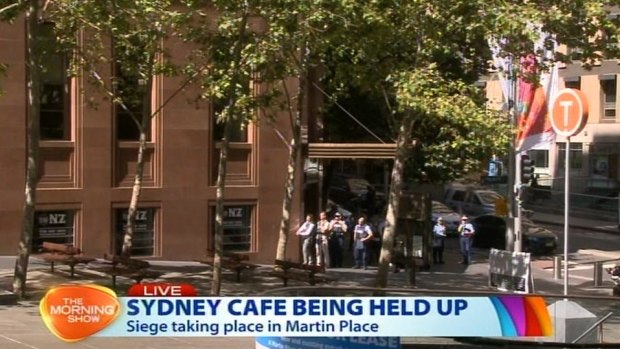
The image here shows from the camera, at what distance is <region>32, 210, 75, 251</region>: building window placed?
858 inches

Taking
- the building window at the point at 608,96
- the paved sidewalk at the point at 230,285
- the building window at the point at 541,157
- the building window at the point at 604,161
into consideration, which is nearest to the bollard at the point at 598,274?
the paved sidewalk at the point at 230,285

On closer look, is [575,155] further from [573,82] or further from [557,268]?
[557,268]

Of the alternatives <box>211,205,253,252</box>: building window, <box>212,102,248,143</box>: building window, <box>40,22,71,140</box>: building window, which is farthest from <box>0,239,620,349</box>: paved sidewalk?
<box>212,102,248,143</box>: building window

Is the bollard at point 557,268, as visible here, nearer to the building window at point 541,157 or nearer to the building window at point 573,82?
the building window at point 573,82

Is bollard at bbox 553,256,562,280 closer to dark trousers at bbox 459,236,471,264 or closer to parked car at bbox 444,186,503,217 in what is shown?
dark trousers at bbox 459,236,471,264

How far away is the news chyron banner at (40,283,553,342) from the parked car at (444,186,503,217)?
3457 cm

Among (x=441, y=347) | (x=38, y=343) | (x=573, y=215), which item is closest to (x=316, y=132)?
(x=38, y=343)

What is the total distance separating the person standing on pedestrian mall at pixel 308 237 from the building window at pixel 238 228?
147 cm

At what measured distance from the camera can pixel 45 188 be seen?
2162 cm

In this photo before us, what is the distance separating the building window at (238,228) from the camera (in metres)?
24.7

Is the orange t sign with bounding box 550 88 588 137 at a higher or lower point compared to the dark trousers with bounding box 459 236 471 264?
higher

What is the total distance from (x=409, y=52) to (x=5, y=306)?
28.2ft

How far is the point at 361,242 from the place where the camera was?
26281mm

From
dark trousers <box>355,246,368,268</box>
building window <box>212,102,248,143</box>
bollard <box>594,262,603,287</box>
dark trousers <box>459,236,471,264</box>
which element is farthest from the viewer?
dark trousers <box>459,236,471,264</box>
